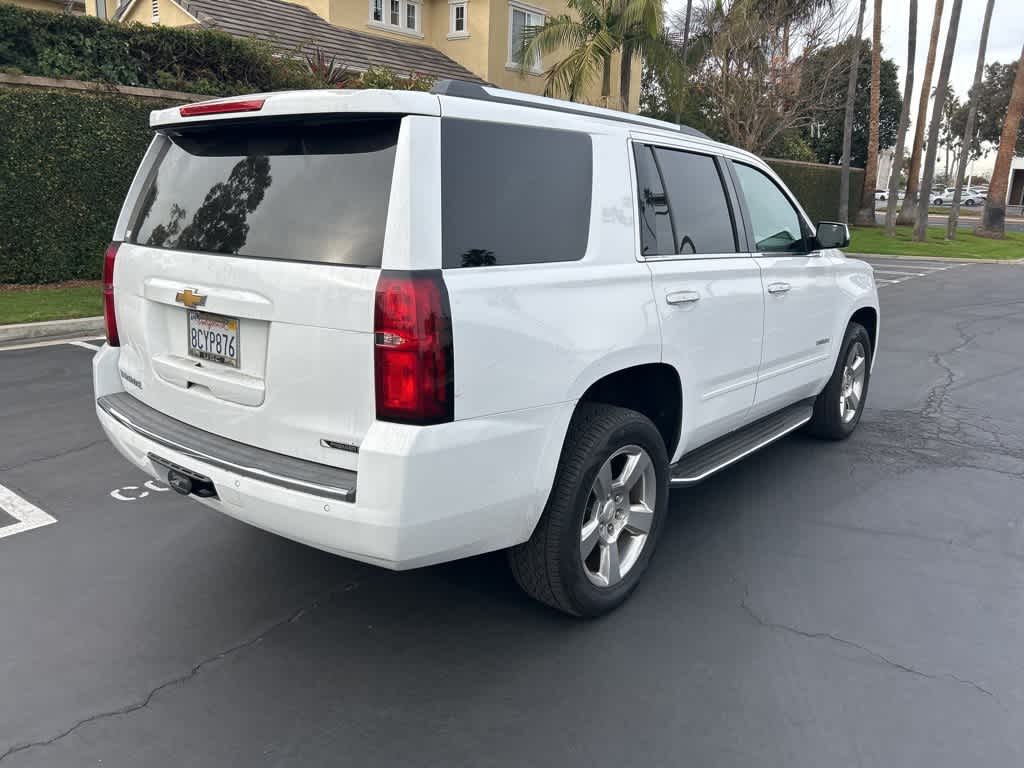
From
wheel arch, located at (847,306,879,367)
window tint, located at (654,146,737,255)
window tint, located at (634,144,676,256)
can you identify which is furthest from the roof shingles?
window tint, located at (634,144,676,256)

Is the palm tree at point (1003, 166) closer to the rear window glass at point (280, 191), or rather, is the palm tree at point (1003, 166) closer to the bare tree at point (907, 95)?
the bare tree at point (907, 95)

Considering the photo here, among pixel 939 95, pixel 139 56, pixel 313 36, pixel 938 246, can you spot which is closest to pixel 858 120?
pixel 939 95

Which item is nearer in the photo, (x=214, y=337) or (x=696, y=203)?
(x=214, y=337)

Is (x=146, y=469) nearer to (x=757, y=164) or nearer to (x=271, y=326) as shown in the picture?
(x=271, y=326)

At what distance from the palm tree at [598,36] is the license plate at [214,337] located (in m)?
16.9

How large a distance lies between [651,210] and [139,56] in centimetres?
1197

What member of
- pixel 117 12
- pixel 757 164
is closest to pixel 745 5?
pixel 117 12

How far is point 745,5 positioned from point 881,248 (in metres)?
8.13

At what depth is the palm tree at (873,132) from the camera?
2845cm

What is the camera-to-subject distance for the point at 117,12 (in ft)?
79.9

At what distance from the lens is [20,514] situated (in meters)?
4.35

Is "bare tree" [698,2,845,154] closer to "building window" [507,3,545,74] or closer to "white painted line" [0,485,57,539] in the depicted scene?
"building window" [507,3,545,74]

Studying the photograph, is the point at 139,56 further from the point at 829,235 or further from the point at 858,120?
the point at 858,120

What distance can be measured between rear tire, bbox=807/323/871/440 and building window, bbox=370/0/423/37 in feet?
72.0
